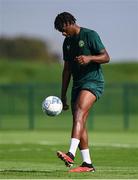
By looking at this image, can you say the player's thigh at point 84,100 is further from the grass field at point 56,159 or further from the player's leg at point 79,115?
the grass field at point 56,159

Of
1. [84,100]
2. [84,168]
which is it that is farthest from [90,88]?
[84,168]

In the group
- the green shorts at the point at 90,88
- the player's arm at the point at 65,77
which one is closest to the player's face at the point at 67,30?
the player's arm at the point at 65,77

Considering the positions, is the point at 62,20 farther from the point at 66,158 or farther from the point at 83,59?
the point at 66,158

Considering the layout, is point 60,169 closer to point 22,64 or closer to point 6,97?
point 6,97

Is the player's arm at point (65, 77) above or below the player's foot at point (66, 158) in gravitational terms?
above

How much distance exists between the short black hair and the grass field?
2.32 meters

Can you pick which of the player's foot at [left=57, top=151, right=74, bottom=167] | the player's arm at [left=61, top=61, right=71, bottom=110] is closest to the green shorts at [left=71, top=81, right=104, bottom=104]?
the player's arm at [left=61, top=61, right=71, bottom=110]

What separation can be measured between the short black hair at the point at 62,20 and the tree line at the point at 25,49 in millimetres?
63011

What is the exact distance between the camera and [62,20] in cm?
1560

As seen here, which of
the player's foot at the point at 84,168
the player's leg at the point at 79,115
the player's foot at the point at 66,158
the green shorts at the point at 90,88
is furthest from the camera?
the green shorts at the point at 90,88

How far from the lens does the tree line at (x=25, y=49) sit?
265 ft

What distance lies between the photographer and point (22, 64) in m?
67.9

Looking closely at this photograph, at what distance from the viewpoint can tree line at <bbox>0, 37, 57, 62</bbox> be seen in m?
80.7

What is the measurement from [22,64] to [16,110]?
70.0 feet
